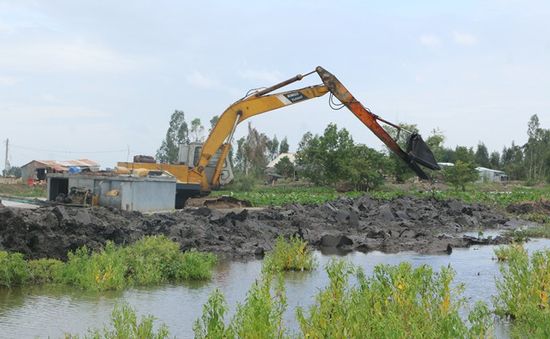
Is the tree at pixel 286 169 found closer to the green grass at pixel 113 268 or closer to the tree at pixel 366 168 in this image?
the tree at pixel 366 168

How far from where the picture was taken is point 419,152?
26.3 m

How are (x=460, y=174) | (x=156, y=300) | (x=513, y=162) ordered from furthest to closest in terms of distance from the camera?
(x=513, y=162) → (x=460, y=174) → (x=156, y=300)

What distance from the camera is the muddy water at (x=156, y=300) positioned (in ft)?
35.0

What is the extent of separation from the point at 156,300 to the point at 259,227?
1008 centimetres

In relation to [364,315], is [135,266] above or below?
below

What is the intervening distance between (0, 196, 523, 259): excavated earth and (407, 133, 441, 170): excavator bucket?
248 cm

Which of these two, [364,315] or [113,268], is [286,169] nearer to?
[113,268]

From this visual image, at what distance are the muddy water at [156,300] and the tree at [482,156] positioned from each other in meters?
86.6

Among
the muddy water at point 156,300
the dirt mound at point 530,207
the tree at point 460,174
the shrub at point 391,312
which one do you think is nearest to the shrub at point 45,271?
the muddy water at point 156,300

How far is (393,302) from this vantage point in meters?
8.80

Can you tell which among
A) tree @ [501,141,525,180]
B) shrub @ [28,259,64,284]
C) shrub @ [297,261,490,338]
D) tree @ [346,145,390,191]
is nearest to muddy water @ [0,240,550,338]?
shrub @ [28,259,64,284]

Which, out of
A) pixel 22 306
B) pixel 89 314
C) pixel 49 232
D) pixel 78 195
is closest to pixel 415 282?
pixel 89 314

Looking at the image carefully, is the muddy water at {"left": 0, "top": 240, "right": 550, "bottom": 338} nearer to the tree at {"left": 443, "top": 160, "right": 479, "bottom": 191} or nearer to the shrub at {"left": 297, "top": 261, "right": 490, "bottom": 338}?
the shrub at {"left": 297, "top": 261, "right": 490, "bottom": 338}

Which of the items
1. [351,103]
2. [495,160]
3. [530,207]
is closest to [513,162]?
[495,160]
